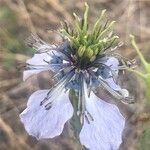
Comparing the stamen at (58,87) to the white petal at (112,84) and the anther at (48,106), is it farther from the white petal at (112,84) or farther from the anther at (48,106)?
the white petal at (112,84)

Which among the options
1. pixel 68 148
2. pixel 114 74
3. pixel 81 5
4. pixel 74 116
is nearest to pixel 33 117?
pixel 74 116

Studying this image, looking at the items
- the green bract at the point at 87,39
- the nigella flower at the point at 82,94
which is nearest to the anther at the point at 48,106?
the nigella flower at the point at 82,94

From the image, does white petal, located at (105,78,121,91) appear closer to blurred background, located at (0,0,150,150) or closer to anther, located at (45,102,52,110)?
anther, located at (45,102,52,110)

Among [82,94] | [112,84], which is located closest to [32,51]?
[112,84]

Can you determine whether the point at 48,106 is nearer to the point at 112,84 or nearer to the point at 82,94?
the point at 82,94

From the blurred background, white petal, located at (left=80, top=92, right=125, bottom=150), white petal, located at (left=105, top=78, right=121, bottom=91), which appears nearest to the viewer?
white petal, located at (left=80, top=92, right=125, bottom=150)

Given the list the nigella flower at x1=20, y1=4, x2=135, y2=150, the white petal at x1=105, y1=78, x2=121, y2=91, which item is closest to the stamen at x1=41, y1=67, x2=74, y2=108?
the nigella flower at x1=20, y1=4, x2=135, y2=150
